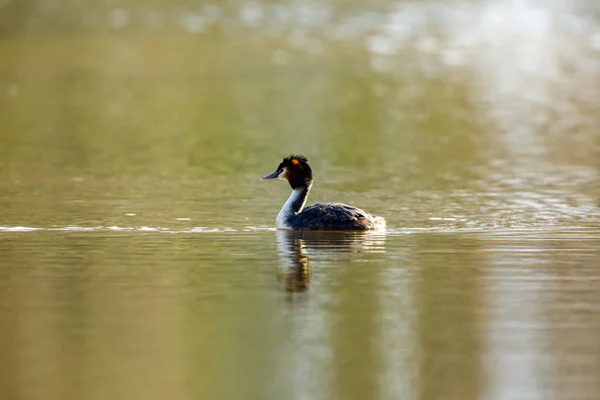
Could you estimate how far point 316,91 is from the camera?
4925 cm

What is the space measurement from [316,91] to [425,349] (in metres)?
37.4

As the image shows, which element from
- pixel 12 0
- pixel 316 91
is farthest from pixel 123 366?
pixel 12 0

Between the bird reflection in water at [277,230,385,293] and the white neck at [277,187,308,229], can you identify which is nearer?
the bird reflection in water at [277,230,385,293]

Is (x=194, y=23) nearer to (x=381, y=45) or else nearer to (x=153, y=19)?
(x=153, y=19)

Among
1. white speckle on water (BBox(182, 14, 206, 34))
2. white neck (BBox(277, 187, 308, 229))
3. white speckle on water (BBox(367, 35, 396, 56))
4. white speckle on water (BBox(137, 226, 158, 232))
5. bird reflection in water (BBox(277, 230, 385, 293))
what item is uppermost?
white speckle on water (BBox(182, 14, 206, 34))

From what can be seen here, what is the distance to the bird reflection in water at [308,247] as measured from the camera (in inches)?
623

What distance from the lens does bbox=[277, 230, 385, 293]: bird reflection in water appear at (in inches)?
623

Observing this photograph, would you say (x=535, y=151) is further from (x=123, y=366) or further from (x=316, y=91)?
(x=123, y=366)

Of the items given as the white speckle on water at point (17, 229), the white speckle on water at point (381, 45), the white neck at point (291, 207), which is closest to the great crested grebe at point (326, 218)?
the white neck at point (291, 207)

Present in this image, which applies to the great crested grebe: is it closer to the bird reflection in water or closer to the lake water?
the bird reflection in water

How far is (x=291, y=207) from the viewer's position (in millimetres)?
20656

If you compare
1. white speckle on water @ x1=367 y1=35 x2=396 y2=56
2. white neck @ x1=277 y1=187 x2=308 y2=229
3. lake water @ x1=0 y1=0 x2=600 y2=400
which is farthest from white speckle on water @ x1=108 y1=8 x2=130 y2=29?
white neck @ x1=277 y1=187 x2=308 y2=229

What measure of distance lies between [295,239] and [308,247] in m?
0.86

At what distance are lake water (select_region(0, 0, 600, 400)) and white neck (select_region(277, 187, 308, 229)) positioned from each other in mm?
382
